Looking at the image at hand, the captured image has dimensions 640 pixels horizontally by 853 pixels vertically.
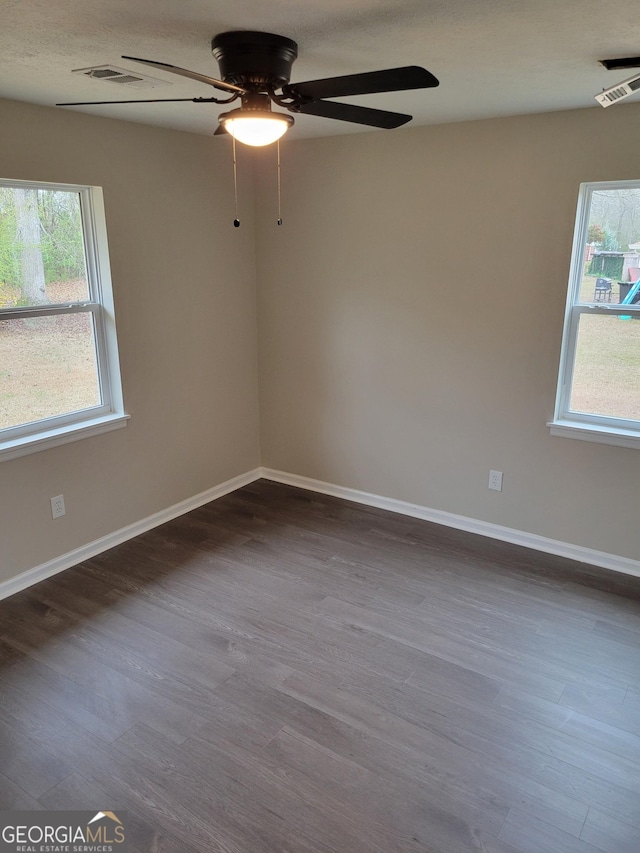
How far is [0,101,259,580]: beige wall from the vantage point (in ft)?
10.2

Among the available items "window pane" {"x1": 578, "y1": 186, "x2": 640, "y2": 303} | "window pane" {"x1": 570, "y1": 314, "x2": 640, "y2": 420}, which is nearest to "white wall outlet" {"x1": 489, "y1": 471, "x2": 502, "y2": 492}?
"window pane" {"x1": 570, "y1": 314, "x2": 640, "y2": 420}

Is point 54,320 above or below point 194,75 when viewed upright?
below

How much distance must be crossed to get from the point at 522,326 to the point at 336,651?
205 centimetres

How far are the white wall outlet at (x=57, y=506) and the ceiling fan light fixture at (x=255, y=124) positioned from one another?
2249 mm

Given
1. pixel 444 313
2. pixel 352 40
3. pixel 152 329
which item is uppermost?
pixel 352 40

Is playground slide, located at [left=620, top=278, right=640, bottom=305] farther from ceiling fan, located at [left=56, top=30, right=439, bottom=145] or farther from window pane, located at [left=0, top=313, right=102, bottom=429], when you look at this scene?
window pane, located at [left=0, top=313, right=102, bottom=429]

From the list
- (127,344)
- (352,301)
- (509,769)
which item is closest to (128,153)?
(127,344)

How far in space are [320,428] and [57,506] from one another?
1.87 metres

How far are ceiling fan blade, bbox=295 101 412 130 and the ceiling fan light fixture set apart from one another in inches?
6.7

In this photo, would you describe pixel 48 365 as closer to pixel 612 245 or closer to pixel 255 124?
pixel 255 124

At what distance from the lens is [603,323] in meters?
3.23

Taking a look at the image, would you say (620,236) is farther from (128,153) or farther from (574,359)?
(128,153)

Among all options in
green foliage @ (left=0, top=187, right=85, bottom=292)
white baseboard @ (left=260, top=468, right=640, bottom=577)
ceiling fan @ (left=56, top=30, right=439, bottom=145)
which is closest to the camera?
ceiling fan @ (left=56, top=30, right=439, bottom=145)

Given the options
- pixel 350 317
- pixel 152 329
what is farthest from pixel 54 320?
pixel 350 317
